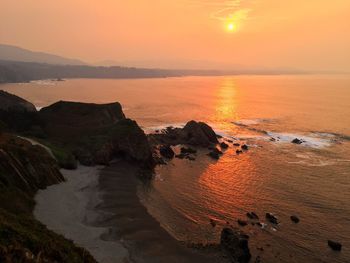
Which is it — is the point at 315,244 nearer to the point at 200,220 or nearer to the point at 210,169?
the point at 200,220

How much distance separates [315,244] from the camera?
126ft

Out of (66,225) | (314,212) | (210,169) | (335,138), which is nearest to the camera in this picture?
(66,225)

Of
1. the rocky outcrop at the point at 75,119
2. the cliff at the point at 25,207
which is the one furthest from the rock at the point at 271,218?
the rocky outcrop at the point at 75,119

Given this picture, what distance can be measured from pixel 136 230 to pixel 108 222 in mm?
3470

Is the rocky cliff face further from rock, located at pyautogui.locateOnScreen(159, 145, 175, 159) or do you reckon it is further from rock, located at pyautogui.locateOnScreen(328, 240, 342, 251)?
rock, located at pyautogui.locateOnScreen(328, 240, 342, 251)

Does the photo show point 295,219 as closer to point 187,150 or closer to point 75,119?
point 187,150

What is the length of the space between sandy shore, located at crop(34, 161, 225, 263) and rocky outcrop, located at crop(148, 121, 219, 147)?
101ft

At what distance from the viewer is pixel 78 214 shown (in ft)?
136

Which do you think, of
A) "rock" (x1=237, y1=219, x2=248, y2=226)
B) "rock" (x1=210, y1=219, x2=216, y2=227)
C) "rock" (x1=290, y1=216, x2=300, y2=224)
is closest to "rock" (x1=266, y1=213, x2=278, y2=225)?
"rock" (x1=290, y1=216, x2=300, y2=224)

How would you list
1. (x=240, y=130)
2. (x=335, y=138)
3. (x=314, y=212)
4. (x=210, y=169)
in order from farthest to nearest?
(x=240, y=130), (x=335, y=138), (x=210, y=169), (x=314, y=212)

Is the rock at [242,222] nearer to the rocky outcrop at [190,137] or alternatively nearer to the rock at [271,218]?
the rock at [271,218]

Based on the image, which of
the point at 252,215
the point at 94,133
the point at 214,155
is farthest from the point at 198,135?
the point at 252,215

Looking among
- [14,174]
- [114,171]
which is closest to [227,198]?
[114,171]

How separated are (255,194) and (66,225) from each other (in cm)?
2735
